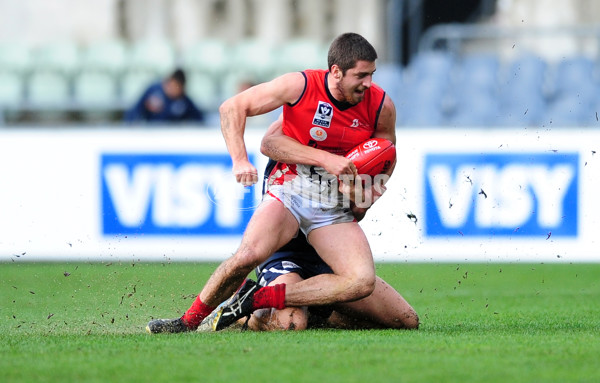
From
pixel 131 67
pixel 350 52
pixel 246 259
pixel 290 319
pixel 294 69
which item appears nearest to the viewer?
pixel 246 259

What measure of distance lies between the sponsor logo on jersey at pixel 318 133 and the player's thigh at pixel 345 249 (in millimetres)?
586

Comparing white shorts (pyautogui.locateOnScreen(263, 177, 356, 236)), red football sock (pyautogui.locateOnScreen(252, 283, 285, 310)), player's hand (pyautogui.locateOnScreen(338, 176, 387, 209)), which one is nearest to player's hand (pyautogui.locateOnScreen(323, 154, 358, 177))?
player's hand (pyautogui.locateOnScreen(338, 176, 387, 209))

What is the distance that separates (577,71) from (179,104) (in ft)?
19.0

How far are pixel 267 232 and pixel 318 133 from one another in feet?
2.52

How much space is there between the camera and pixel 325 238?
6535 millimetres

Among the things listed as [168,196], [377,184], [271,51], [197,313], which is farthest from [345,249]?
[271,51]

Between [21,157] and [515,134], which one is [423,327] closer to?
[515,134]

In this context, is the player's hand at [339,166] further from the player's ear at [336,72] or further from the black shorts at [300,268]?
the black shorts at [300,268]

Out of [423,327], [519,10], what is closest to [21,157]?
[423,327]

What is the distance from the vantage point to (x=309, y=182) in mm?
6742

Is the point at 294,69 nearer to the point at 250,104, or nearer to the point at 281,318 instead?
the point at 250,104

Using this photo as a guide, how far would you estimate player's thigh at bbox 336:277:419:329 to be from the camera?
259 inches

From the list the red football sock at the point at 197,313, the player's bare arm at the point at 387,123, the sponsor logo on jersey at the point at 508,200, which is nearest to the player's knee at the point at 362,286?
the player's bare arm at the point at 387,123

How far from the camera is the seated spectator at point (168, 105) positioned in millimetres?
13086
